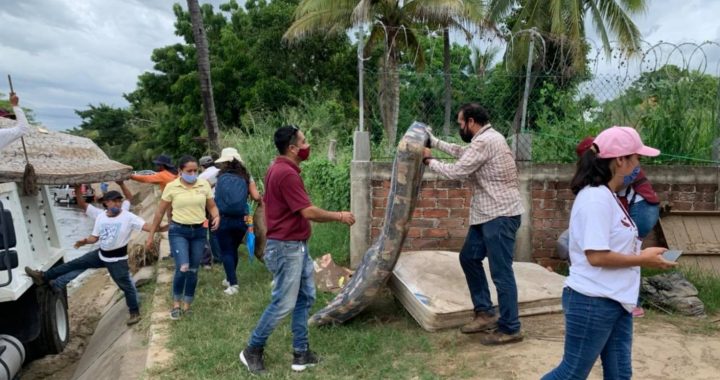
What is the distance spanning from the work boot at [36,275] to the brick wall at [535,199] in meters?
3.33

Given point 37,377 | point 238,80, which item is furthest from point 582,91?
point 238,80

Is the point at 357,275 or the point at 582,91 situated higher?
the point at 582,91

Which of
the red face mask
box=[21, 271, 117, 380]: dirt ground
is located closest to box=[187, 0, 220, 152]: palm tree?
box=[21, 271, 117, 380]: dirt ground

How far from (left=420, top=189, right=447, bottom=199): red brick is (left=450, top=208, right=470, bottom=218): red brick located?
0.18 metres

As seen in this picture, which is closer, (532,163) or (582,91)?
(532,163)

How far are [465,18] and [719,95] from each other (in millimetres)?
13818

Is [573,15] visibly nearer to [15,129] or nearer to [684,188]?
[684,188]

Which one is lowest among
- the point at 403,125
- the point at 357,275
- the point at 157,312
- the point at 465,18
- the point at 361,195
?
the point at 157,312

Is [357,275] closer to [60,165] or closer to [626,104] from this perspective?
[60,165]

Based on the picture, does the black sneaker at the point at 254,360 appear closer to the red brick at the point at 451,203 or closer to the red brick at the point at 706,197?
the red brick at the point at 451,203

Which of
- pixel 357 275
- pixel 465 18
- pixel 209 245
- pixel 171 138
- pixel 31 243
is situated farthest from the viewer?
pixel 171 138

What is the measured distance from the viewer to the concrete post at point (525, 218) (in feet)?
18.9

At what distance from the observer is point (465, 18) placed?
62.0 feet

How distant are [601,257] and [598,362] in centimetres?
187
